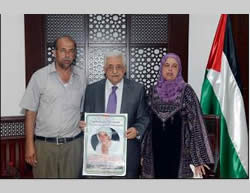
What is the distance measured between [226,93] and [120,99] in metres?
1.03

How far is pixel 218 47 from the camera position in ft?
10.8

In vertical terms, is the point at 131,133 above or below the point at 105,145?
above

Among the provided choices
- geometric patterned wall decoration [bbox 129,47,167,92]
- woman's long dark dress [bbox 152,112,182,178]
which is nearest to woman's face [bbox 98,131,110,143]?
woman's long dark dress [bbox 152,112,182,178]

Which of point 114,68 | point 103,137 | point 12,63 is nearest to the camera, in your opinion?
point 114,68

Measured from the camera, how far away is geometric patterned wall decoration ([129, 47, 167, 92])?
335 centimetres

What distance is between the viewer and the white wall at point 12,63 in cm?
327

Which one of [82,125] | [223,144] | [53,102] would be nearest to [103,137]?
[82,125]

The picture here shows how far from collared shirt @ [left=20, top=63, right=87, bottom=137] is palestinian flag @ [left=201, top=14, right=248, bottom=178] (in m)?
1.21

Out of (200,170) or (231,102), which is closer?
(200,170)

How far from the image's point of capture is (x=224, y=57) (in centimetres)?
329

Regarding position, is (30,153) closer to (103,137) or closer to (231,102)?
(103,137)

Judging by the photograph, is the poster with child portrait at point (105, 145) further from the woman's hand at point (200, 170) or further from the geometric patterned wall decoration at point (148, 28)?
the geometric patterned wall decoration at point (148, 28)

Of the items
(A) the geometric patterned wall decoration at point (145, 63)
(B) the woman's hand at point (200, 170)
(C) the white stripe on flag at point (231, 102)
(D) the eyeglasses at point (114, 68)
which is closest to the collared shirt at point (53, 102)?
(D) the eyeglasses at point (114, 68)

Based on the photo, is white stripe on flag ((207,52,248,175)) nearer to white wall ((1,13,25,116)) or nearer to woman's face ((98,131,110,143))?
woman's face ((98,131,110,143))
